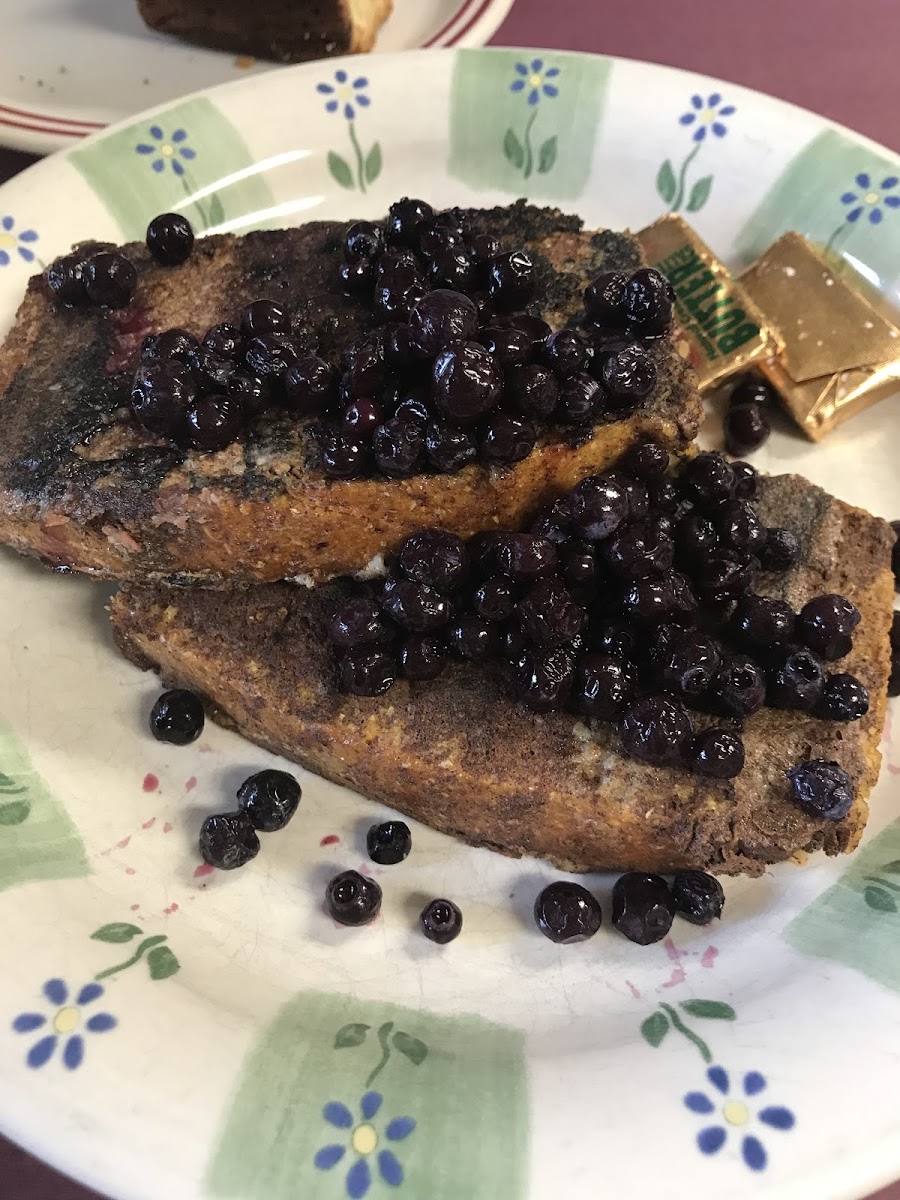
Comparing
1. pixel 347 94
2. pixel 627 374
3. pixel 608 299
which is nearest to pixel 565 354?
pixel 627 374

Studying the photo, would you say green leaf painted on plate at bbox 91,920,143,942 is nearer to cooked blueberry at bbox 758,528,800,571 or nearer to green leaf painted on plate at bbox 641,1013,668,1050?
green leaf painted on plate at bbox 641,1013,668,1050

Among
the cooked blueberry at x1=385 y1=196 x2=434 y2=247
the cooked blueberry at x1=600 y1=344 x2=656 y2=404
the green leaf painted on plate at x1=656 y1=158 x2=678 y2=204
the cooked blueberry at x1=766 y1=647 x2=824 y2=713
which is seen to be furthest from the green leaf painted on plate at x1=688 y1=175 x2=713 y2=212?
the cooked blueberry at x1=766 y1=647 x2=824 y2=713

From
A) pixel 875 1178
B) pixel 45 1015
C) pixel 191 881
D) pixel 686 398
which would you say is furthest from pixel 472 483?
Result: pixel 875 1178

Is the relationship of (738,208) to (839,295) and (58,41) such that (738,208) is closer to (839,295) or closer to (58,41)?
(839,295)

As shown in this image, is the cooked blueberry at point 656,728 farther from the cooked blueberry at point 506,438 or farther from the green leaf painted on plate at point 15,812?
the green leaf painted on plate at point 15,812

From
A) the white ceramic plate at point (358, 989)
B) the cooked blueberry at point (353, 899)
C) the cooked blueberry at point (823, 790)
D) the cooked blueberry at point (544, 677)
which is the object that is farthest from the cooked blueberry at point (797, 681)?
the cooked blueberry at point (353, 899)
